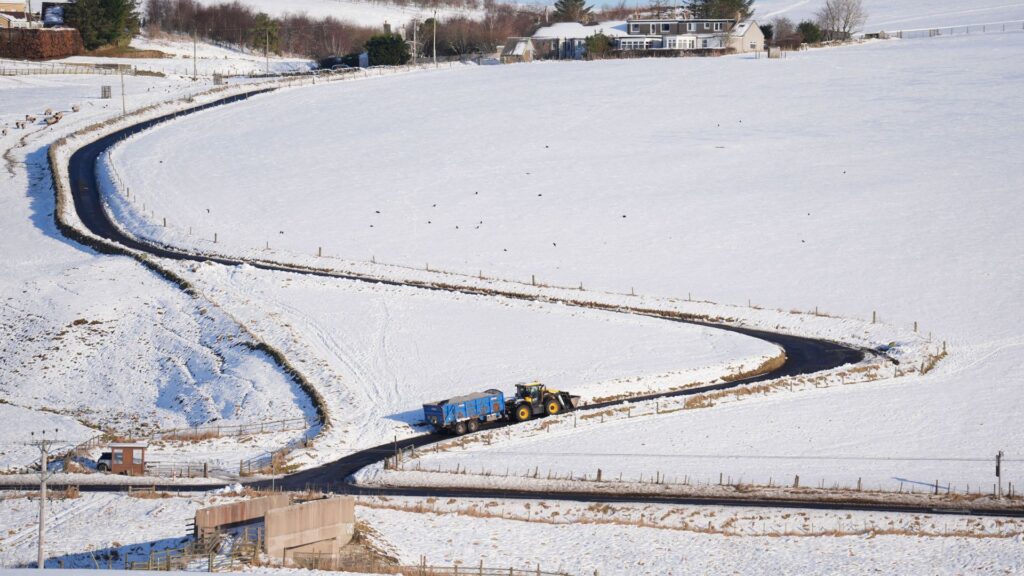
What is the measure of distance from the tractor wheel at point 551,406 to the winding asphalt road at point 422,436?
1.72m

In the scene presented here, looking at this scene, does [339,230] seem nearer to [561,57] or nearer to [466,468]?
[466,468]

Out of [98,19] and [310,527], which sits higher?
[98,19]

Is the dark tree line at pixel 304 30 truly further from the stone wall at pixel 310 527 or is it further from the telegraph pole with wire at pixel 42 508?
the stone wall at pixel 310 527

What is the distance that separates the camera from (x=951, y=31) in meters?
142

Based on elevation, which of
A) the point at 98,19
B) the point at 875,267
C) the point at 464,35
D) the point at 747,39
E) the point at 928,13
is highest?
the point at 928,13

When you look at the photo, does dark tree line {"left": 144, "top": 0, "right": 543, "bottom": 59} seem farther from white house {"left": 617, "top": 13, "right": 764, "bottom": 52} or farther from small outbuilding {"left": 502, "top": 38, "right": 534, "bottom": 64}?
white house {"left": 617, "top": 13, "right": 764, "bottom": 52}

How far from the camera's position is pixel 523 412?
47156mm

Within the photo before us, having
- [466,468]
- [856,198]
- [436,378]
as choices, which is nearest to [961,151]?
[856,198]

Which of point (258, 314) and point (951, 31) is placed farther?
point (951, 31)

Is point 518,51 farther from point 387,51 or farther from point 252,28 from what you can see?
point 252,28

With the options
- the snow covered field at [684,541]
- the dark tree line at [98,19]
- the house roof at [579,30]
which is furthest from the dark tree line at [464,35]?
the snow covered field at [684,541]

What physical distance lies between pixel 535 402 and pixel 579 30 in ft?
350

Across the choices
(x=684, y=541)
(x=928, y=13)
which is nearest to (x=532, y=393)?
(x=684, y=541)

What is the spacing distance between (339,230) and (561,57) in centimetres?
7405
